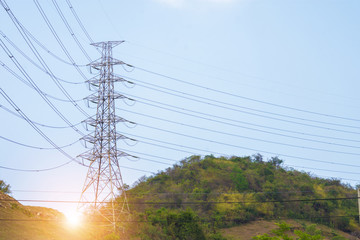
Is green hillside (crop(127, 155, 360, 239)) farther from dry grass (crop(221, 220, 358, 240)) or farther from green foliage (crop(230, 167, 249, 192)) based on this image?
dry grass (crop(221, 220, 358, 240))

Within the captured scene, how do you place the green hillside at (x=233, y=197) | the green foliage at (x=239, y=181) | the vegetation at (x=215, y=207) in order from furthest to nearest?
the green foliage at (x=239, y=181)
the green hillside at (x=233, y=197)
the vegetation at (x=215, y=207)

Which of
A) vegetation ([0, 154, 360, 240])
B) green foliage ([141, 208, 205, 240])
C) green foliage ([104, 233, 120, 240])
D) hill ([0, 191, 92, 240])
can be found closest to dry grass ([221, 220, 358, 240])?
vegetation ([0, 154, 360, 240])

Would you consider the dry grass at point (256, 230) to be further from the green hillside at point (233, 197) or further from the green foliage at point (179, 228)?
the green foliage at point (179, 228)

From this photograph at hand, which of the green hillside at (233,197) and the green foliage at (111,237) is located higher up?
the green hillside at (233,197)

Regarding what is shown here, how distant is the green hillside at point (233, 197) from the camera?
175ft

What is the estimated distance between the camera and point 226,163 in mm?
73562

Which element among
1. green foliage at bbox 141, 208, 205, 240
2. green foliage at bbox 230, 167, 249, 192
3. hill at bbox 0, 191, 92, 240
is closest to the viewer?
hill at bbox 0, 191, 92, 240

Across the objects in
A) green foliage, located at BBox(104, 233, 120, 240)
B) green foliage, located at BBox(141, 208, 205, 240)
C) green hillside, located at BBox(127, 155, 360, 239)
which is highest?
green hillside, located at BBox(127, 155, 360, 239)

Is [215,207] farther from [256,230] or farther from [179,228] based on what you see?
[179,228]

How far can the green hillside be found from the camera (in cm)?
5344

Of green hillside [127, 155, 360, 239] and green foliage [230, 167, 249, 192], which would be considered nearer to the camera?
green hillside [127, 155, 360, 239]

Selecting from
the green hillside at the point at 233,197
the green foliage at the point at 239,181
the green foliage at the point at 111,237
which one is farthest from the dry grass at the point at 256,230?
the green foliage at the point at 111,237

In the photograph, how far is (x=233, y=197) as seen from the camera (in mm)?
57031

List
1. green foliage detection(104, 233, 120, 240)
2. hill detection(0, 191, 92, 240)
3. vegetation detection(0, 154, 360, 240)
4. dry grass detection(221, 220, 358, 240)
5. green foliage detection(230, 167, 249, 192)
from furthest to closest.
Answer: green foliage detection(230, 167, 249, 192)
dry grass detection(221, 220, 358, 240)
vegetation detection(0, 154, 360, 240)
green foliage detection(104, 233, 120, 240)
hill detection(0, 191, 92, 240)
